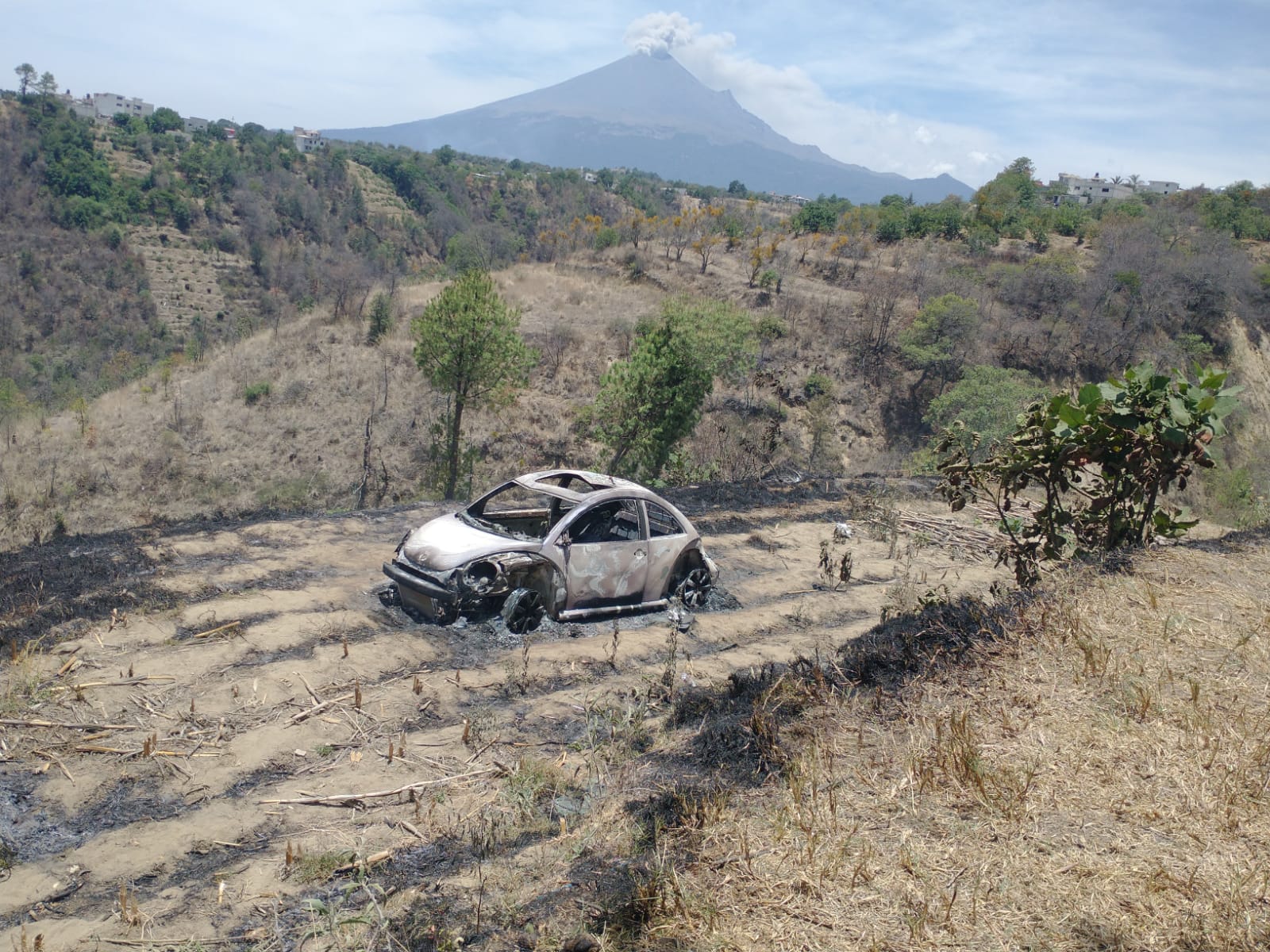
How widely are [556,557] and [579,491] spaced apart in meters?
1.24

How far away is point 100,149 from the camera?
66.4 m

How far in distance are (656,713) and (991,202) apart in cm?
5742

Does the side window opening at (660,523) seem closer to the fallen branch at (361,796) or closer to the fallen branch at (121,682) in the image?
the fallen branch at (361,796)

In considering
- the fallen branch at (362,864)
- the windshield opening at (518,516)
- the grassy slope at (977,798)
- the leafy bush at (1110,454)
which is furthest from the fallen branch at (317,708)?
the leafy bush at (1110,454)

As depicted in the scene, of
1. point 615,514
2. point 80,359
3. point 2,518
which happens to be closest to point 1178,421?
point 615,514

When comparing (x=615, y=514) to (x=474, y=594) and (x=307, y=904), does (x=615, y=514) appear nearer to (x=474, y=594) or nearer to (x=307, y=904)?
(x=474, y=594)

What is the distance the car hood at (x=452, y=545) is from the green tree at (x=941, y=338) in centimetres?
3094

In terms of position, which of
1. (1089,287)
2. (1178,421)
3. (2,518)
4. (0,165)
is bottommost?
(2,518)

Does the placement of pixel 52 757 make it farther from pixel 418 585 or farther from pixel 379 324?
pixel 379 324

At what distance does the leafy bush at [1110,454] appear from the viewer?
25.1 ft

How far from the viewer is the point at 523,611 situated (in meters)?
7.82

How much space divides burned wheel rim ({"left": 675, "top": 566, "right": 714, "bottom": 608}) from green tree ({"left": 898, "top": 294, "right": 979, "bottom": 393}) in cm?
2889

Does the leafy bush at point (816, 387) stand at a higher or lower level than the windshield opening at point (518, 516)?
lower

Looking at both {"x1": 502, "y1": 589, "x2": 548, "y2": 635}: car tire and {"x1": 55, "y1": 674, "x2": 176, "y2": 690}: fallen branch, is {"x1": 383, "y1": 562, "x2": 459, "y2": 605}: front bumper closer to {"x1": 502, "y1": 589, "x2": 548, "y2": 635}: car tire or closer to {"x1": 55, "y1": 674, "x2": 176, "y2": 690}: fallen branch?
{"x1": 502, "y1": 589, "x2": 548, "y2": 635}: car tire
